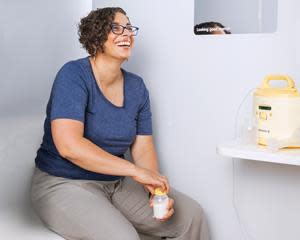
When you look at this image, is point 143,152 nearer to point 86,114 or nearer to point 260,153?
point 86,114

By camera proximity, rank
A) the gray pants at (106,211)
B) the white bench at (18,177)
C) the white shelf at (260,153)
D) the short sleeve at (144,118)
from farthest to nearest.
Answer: the short sleeve at (144,118) → the white bench at (18,177) → the gray pants at (106,211) → the white shelf at (260,153)

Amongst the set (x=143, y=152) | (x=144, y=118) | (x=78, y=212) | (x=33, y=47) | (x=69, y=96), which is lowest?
(x=78, y=212)

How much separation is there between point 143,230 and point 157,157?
0.34 m

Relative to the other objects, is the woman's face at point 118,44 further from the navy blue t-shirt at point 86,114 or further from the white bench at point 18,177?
the white bench at point 18,177

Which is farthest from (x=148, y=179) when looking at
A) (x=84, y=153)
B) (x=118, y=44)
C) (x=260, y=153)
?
(x=118, y=44)

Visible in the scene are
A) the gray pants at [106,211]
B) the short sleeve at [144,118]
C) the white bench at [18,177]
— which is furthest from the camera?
the short sleeve at [144,118]

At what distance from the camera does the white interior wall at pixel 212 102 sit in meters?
1.52

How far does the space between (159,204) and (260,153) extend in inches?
12.9

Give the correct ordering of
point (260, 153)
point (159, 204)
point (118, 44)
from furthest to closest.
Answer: point (118, 44)
point (159, 204)
point (260, 153)

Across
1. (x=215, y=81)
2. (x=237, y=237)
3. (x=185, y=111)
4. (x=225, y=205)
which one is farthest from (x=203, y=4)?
(x=237, y=237)

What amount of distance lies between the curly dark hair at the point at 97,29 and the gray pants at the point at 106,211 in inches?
17.0

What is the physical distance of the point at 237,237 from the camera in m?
1.64

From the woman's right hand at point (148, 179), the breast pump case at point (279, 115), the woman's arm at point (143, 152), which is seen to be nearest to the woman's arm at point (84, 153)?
the woman's right hand at point (148, 179)

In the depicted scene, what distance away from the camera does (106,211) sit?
1.36 meters
